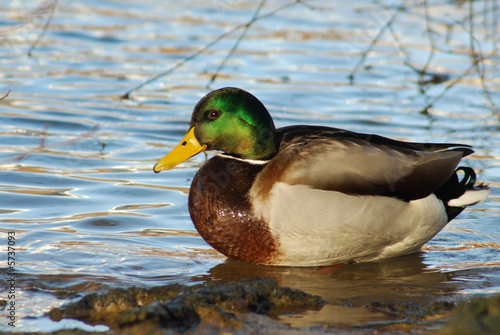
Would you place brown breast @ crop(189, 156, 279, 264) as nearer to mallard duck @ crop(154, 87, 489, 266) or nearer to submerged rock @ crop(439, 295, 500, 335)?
mallard duck @ crop(154, 87, 489, 266)

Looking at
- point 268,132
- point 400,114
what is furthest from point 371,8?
point 268,132

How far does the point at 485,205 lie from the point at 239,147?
7.19 ft

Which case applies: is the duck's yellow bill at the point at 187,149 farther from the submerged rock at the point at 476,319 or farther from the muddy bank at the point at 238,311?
the submerged rock at the point at 476,319

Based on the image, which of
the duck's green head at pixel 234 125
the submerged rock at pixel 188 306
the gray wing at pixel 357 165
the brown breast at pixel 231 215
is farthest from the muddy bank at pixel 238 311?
the duck's green head at pixel 234 125

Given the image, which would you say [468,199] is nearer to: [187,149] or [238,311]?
[187,149]

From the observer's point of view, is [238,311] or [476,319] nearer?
[476,319]

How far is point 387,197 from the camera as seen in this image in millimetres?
4328

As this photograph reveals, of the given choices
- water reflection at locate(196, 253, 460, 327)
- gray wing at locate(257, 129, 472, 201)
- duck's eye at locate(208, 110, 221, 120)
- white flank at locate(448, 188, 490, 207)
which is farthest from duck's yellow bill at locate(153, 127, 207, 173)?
white flank at locate(448, 188, 490, 207)

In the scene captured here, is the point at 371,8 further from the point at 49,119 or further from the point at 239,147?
the point at 239,147

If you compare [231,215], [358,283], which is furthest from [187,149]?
[358,283]

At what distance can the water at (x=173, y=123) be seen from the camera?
4176 mm

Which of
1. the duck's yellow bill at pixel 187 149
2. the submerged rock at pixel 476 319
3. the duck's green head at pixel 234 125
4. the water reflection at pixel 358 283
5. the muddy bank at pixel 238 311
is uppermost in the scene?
the duck's green head at pixel 234 125

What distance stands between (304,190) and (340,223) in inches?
11.6

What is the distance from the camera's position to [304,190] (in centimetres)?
414
